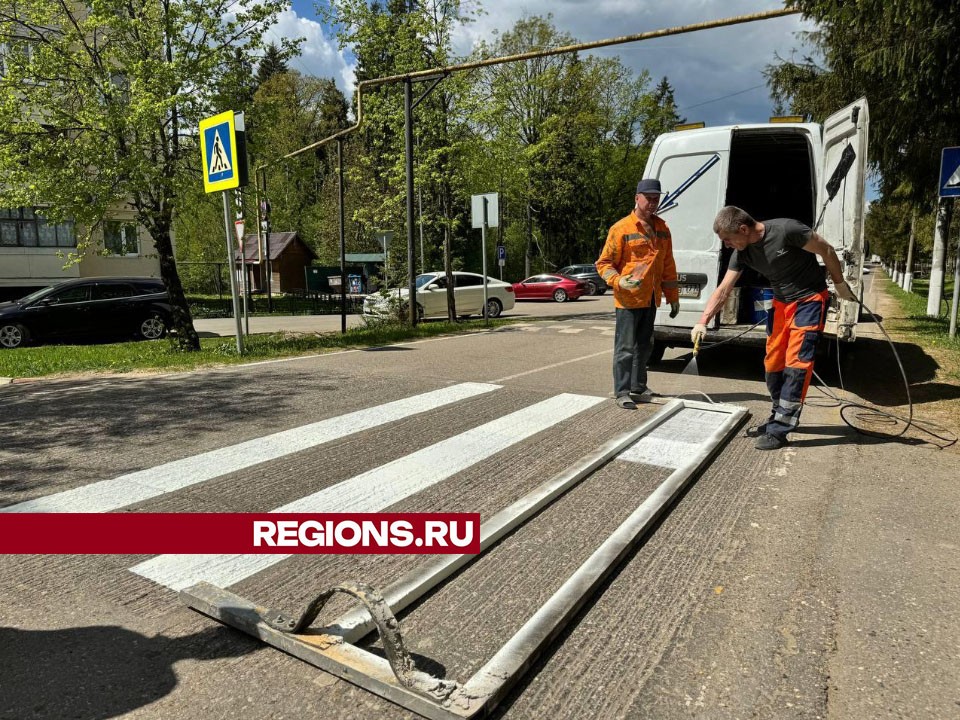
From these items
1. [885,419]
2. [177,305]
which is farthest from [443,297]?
[885,419]

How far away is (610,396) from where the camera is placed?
726 centimetres

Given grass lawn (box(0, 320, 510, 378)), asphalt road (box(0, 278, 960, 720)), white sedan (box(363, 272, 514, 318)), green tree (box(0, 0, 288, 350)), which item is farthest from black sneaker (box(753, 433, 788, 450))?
white sedan (box(363, 272, 514, 318))

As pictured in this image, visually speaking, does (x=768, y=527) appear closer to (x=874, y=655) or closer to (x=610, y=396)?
(x=874, y=655)

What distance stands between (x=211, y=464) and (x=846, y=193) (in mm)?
6858

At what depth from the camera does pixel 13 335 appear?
51.1 feet

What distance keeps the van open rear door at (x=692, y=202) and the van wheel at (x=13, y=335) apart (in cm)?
1513

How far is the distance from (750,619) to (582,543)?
36.0 inches

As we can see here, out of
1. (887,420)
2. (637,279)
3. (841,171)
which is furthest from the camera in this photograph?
(841,171)

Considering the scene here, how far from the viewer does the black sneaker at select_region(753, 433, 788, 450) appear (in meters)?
5.19

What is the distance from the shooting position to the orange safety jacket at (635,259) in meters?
6.48

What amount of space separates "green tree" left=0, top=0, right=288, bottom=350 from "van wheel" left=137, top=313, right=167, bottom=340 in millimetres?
5613

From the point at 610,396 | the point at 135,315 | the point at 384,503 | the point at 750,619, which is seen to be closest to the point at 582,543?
the point at 750,619

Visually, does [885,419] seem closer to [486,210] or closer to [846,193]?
[846,193]

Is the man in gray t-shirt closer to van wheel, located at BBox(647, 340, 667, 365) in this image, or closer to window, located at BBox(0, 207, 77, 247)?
van wheel, located at BBox(647, 340, 667, 365)
